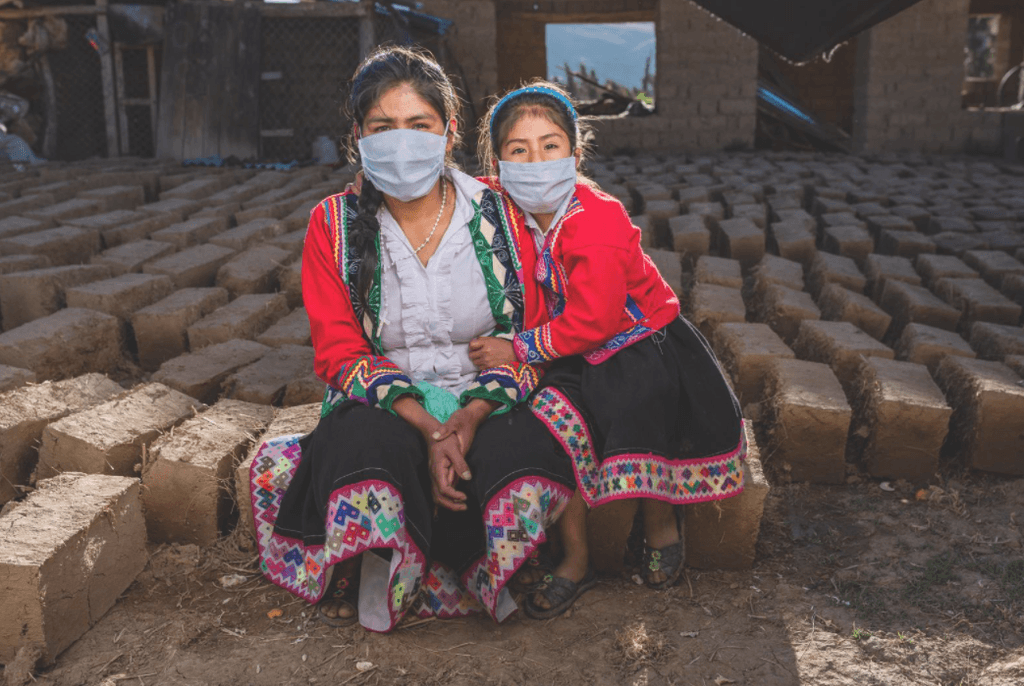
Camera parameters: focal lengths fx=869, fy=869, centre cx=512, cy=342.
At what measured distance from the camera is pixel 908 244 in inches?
198

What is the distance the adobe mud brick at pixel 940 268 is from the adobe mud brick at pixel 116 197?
4.77 meters

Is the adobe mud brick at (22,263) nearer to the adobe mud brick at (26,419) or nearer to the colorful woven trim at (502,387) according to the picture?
the adobe mud brick at (26,419)

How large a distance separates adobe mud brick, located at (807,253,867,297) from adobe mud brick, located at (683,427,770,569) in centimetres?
223

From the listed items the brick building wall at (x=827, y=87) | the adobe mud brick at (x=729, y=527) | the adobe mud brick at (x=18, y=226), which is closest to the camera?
the adobe mud brick at (x=729, y=527)

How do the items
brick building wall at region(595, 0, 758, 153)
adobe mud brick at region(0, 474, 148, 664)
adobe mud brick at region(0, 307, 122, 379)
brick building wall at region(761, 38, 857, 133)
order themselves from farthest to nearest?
1. brick building wall at region(761, 38, 857, 133)
2. brick building wall at region(595, 0, 758, 153)
3. adobe mud brick at region(0, 307, 122, 379)
4. adobe mud brick at region(0, 474, 148, 664)

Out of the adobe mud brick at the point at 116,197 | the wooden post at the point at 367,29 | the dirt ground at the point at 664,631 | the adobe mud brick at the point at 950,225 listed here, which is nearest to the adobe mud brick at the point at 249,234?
the adobe mud brick at the point at 116,197

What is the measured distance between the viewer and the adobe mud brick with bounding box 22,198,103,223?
4.82 metres

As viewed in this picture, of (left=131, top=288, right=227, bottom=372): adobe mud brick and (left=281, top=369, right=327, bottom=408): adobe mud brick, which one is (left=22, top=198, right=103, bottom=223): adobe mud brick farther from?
(left=281, top=369, right=327, bottom=408): adobe mud brick

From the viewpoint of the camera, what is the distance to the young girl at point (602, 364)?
2195 millimetres

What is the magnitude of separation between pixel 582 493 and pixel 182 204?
415cm

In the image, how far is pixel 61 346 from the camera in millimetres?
3330

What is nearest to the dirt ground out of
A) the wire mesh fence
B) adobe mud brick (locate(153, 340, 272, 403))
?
adobe mud brick (locate(153, 340, 272, 403))

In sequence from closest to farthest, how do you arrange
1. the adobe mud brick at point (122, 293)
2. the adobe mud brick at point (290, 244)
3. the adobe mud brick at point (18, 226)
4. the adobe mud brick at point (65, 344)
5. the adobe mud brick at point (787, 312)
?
the adobe mud brick at point (65, 344), the adobe mud brick at point (122, 293), the adobe mud brick at point (787, 312), the adobe mud brick at point (18, 226), the adobe mud brick at point (290, 244)

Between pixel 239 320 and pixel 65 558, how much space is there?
5.69 feet
